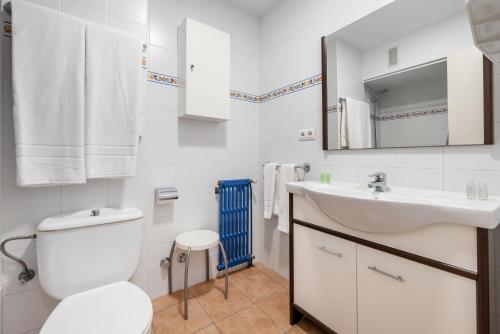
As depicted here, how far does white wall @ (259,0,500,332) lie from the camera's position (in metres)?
1.01

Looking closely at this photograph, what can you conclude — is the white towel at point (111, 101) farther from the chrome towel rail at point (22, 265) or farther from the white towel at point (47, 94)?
the chrome towel rail at point (22, 265)

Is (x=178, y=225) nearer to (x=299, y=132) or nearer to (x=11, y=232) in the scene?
(x=11, y=232)

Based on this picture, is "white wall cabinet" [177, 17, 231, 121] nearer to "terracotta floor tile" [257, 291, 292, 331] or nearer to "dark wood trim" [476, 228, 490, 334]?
"terracotta floor tile" [257, 291, 292, 331]

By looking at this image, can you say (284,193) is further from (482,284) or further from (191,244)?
(482,284)

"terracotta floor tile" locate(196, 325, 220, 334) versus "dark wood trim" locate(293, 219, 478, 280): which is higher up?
"dark wood trim" locate(293, 219, 478, 280)

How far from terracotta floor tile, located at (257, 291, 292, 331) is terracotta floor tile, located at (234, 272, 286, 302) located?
5 centimetres

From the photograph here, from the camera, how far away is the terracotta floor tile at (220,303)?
145 centimetres

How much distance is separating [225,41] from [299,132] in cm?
90

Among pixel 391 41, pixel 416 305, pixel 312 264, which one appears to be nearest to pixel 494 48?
pixel 391 41

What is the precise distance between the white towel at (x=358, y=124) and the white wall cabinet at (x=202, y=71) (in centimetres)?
86

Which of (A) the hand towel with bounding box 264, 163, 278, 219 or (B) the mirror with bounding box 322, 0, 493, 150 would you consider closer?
(B) the mirror with bounding box 322, 0, 493, 150

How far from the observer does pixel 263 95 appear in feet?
6.81

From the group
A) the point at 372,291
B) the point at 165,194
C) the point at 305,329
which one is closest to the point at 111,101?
the point at 165,194

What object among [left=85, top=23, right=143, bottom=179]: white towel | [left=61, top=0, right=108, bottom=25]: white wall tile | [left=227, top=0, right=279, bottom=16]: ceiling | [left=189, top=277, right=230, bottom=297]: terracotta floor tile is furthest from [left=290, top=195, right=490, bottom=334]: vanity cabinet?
[left=227, top=0, right=279, bottom=16]: ceiling
